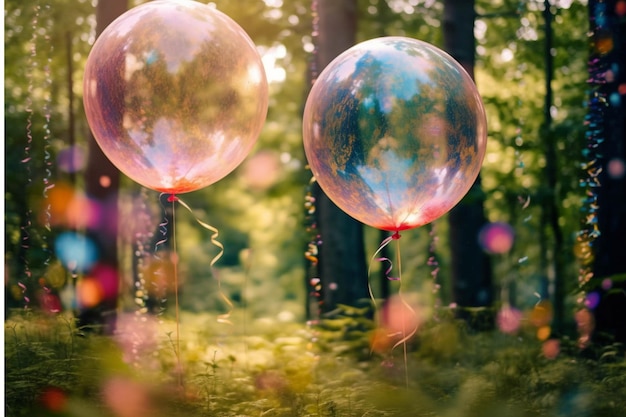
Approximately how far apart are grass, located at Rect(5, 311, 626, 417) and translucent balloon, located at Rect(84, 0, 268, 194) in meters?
1.26

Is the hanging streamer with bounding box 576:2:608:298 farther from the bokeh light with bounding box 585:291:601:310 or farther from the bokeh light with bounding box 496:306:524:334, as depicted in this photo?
the bokeh light with bounding box 496:306:524:334

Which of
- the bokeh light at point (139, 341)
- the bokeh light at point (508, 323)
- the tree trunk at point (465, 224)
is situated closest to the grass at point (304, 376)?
the bokeh light at point (139, 341)

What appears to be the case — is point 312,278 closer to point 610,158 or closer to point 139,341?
point 139,341

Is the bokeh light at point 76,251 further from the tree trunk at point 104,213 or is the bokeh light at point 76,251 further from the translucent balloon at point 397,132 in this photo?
the translucent balloon at point 397,132

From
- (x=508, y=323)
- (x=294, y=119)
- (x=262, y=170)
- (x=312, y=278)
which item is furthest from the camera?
(x=262, y=170)

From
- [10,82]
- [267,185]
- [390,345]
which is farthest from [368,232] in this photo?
[390,345]

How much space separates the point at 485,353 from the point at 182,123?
4.18m

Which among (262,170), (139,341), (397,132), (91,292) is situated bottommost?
(139,341)

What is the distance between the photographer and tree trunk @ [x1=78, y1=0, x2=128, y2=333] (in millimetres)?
7102

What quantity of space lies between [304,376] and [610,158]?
3.69 m

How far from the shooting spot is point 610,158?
260 inches

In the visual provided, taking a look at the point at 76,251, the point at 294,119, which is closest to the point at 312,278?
the point at 76,251

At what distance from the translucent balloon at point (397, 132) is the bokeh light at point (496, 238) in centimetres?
540

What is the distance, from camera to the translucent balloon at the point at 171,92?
385cm
